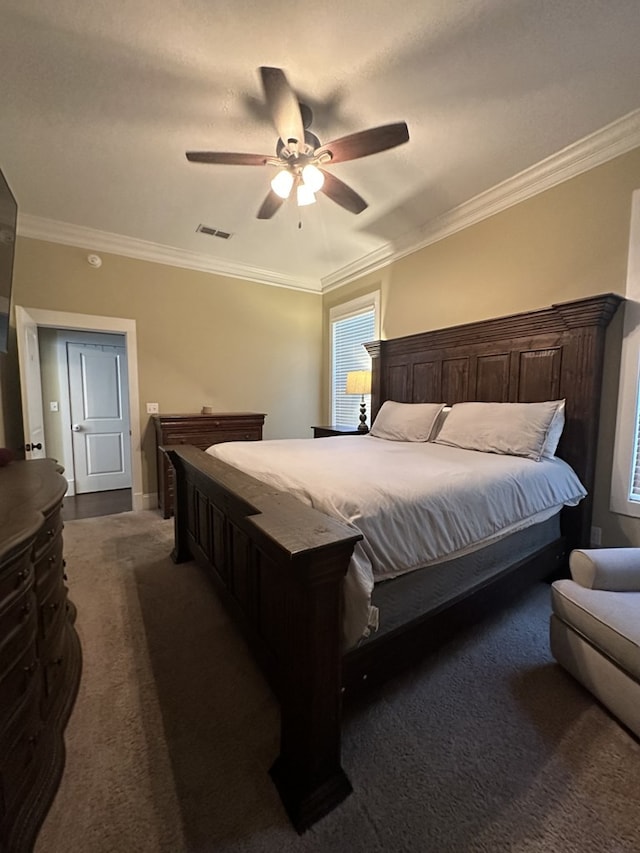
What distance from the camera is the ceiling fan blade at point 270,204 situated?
2377 millimetres

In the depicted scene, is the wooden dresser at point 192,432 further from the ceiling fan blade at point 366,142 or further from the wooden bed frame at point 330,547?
the ceiling fan blade at point 366,142

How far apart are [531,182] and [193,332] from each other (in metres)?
3.62

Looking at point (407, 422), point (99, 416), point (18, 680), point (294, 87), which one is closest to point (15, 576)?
point (18, 680)

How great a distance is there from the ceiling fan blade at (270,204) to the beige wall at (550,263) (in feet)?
6.02

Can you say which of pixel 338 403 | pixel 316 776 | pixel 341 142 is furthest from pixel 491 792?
pixel 338 403

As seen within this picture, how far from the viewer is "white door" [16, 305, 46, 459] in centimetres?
314

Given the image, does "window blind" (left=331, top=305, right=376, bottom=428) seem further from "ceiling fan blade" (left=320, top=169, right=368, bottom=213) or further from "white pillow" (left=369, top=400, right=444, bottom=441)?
"ceiling fan blade" (left=320, top=169, right=368, bottom=213)

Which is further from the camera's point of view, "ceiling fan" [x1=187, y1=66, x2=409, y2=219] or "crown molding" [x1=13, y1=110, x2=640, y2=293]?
"crown molding" [x1=13, y1=110, x2=640, y2=293]

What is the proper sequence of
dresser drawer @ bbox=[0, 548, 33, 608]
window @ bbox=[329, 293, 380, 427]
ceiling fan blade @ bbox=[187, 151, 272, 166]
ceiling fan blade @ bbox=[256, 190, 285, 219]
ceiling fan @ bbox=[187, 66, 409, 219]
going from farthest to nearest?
window @ bbox=[329, 293, 380, 427], ceiling fan blade @ bbox=[256, 190, 285, 219], ceiling fan blade @ bbox=[187, 151, 272, 166], ceiling fan @ bbox=[187, 66, 409, 219], dresser drawer @ bbox=[0, 548, 33, 608]

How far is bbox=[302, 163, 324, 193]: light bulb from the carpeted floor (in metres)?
2.63

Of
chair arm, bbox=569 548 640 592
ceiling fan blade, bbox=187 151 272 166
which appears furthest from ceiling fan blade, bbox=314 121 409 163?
chair arm, bbox=569 548 640 592

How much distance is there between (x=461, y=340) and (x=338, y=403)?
222cm

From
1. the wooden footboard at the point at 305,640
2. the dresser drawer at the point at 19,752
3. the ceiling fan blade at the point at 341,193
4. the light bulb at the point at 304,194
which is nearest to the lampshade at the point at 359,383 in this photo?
the ceiling fan blade at the point at 341,193

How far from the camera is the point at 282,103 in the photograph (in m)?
1.73
